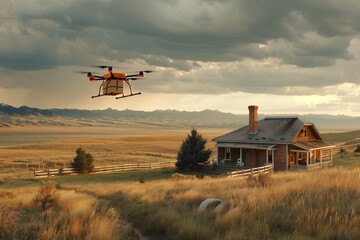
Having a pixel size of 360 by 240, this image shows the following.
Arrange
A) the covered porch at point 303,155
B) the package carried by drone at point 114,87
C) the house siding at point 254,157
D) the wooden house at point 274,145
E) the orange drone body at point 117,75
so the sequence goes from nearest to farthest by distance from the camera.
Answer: the package carried by drone at point 114,87, the orange drone body at point 117,75, the covered porch at point 303,155, the wooden house at point 274,145, the house siding at point 254,157

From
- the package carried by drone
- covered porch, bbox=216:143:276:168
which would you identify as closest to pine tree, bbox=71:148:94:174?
covered porch, bbox=216:143:276:168

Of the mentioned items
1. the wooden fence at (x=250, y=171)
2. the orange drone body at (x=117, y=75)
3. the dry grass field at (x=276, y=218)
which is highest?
the orange drone body at (x=117, y=75)

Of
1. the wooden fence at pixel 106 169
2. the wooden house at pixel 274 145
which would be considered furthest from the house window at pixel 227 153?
the wooden fence at pixel 106 169

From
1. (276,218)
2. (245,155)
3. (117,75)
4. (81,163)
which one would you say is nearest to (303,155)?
(245,155)

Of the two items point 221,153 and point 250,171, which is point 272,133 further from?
point 221,153

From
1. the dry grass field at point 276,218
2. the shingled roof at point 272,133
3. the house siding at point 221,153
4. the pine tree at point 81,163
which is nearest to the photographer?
the dry grass field at point 276,218

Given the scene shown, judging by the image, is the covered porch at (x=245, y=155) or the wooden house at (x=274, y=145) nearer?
the wooden house at (x=274, y=145)

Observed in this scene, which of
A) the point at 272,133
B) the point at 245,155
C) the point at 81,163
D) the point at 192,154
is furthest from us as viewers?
the point at 245,155

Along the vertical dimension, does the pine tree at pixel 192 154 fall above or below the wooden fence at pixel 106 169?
above

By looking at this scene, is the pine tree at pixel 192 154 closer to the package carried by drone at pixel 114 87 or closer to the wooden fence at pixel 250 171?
the wooden fence at pixel 250 171
